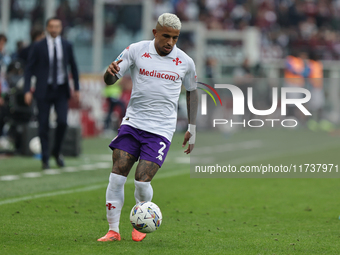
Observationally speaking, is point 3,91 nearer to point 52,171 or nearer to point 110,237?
point 52,171

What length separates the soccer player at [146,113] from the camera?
16.8 feet

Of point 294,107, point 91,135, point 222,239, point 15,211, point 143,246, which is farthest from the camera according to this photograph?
point 91,135

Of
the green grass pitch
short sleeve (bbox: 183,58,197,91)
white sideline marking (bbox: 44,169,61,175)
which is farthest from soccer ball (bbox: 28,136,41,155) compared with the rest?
short sleeve (bbox: 183,58,197,91)

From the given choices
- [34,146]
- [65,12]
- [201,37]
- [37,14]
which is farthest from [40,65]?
[201,37]

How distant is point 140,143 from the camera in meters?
5.24

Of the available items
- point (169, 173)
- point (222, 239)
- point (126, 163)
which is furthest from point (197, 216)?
point (169, 173)

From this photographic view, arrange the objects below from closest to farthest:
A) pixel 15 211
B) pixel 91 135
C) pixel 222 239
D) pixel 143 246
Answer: pixel 143 246 < pixel 222 239 < pixel 15 211 < pixel 91 135

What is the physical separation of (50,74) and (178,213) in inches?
151

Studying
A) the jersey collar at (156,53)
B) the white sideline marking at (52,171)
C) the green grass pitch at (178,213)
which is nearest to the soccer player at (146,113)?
the jersey collar at (156,53)

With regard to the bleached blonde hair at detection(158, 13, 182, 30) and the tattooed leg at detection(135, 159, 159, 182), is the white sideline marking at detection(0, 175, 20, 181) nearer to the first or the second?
the tattooed leg at detection(135, 159, 159, 182)

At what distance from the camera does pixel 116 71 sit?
5.02m

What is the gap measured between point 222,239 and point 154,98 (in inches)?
51.0

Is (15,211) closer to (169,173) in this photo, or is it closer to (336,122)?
(169,173)

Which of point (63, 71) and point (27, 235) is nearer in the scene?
point (27, 235)
